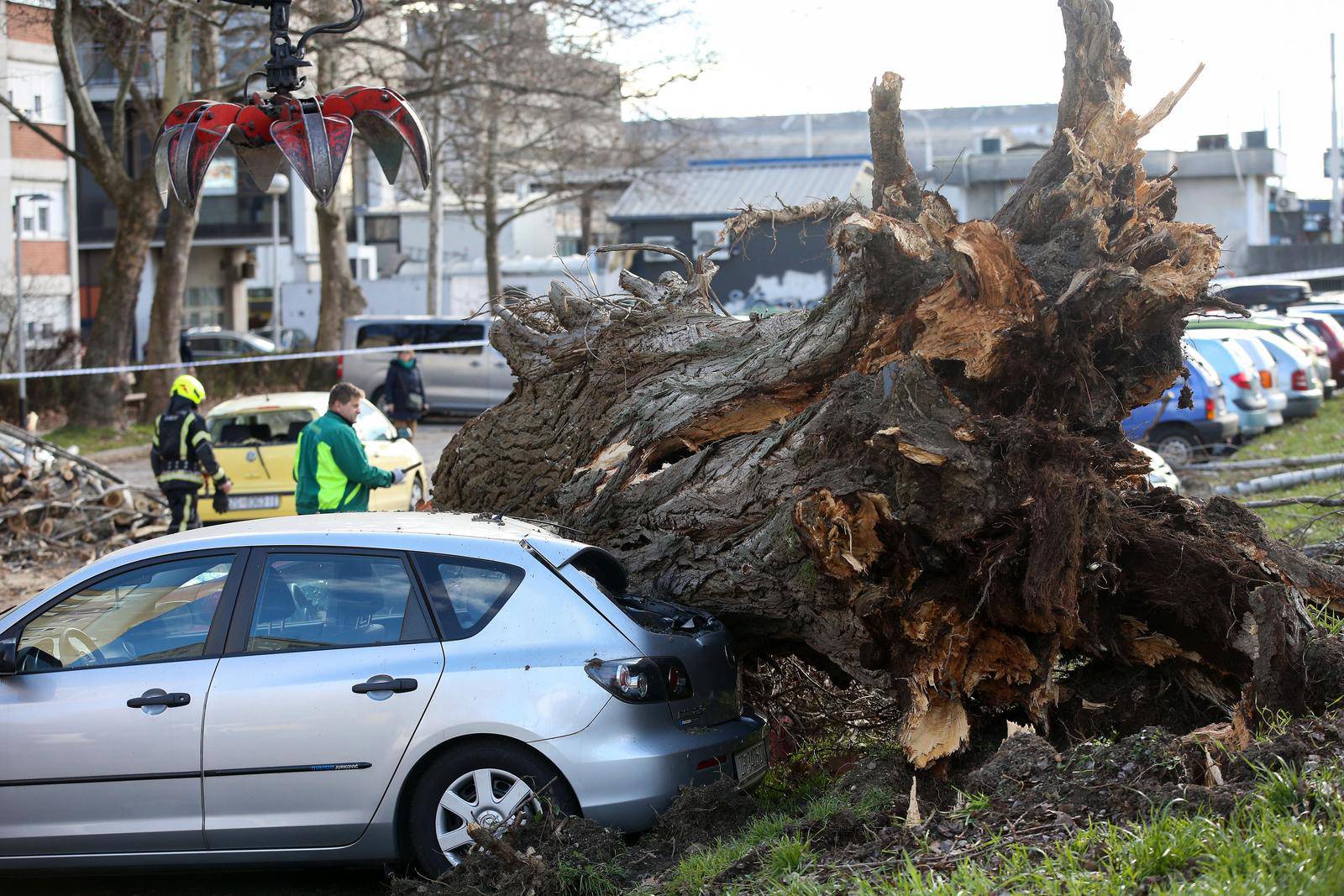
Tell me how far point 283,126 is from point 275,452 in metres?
5.80

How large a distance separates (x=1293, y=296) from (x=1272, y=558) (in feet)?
98.6

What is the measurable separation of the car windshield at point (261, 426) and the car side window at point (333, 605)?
821 centimetres

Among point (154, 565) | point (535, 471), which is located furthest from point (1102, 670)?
point (154, 565)

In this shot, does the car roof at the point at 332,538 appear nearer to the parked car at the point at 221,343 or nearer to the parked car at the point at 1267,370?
the parked car at the point at 1267,370

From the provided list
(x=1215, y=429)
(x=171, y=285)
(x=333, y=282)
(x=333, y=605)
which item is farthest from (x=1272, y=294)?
(x=333, y=605)

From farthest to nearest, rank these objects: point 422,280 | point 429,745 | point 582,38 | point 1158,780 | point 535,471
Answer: point 422,280 → point 582,38 → point 535,471 → point 429,745 → point 1158,780

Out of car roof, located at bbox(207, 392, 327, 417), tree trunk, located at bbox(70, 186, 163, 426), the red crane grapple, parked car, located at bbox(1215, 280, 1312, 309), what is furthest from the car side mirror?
parked car, located at bbox(1215, 280, 1312, 309)

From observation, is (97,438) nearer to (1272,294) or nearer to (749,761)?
(749,761)

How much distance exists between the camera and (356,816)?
17.2ft

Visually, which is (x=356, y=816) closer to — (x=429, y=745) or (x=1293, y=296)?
(x=429, y=745)

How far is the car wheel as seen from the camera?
672 inches

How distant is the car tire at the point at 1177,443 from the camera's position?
17.1 metres

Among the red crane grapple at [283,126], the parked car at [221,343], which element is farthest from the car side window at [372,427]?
the parked car at [221,343]

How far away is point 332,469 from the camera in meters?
8.98
